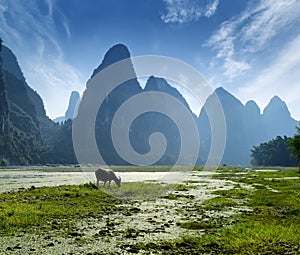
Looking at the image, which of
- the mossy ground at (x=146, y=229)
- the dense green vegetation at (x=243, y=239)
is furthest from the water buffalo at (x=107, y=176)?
the dense green vegetation at (x=243, y=239)

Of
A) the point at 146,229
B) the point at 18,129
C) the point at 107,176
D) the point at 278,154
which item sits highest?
the point at 18,129

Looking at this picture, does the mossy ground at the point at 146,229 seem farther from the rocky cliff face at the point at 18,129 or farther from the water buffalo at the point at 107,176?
the rocky cliff face at the point at 18,129

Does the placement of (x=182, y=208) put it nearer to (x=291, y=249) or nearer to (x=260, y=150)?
(x=291, y=249)

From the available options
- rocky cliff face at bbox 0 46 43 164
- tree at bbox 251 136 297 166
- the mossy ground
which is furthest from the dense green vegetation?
rocky cliff face at bbox 0 46 43 164

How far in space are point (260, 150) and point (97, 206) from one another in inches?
5335

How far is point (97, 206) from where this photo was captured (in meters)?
17.6

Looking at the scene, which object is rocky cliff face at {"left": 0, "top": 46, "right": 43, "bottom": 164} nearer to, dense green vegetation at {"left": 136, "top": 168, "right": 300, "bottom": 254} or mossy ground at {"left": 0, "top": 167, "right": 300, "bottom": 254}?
mossy ground at {"left": 0, "top": 167, "right": 300, "bottom": 254}

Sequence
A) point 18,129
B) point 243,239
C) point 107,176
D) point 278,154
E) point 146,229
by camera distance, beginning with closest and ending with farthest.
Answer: point 243,239 → point 146,229 → point 107,176 → point 278,154 → point 18,129

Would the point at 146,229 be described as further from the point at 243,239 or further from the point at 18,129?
the point at 18,129

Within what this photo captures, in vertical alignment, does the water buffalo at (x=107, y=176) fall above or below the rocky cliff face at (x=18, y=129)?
below

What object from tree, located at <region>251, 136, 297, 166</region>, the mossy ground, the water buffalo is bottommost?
the mossy ground

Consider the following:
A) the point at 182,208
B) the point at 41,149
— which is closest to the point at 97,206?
the point at 182,208

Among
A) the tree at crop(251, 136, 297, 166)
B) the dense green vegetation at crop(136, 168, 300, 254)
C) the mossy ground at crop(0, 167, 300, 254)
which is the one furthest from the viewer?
the tree at crop(251, 136, 297, 166)

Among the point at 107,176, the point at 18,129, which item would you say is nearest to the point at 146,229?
the point at 107,176
